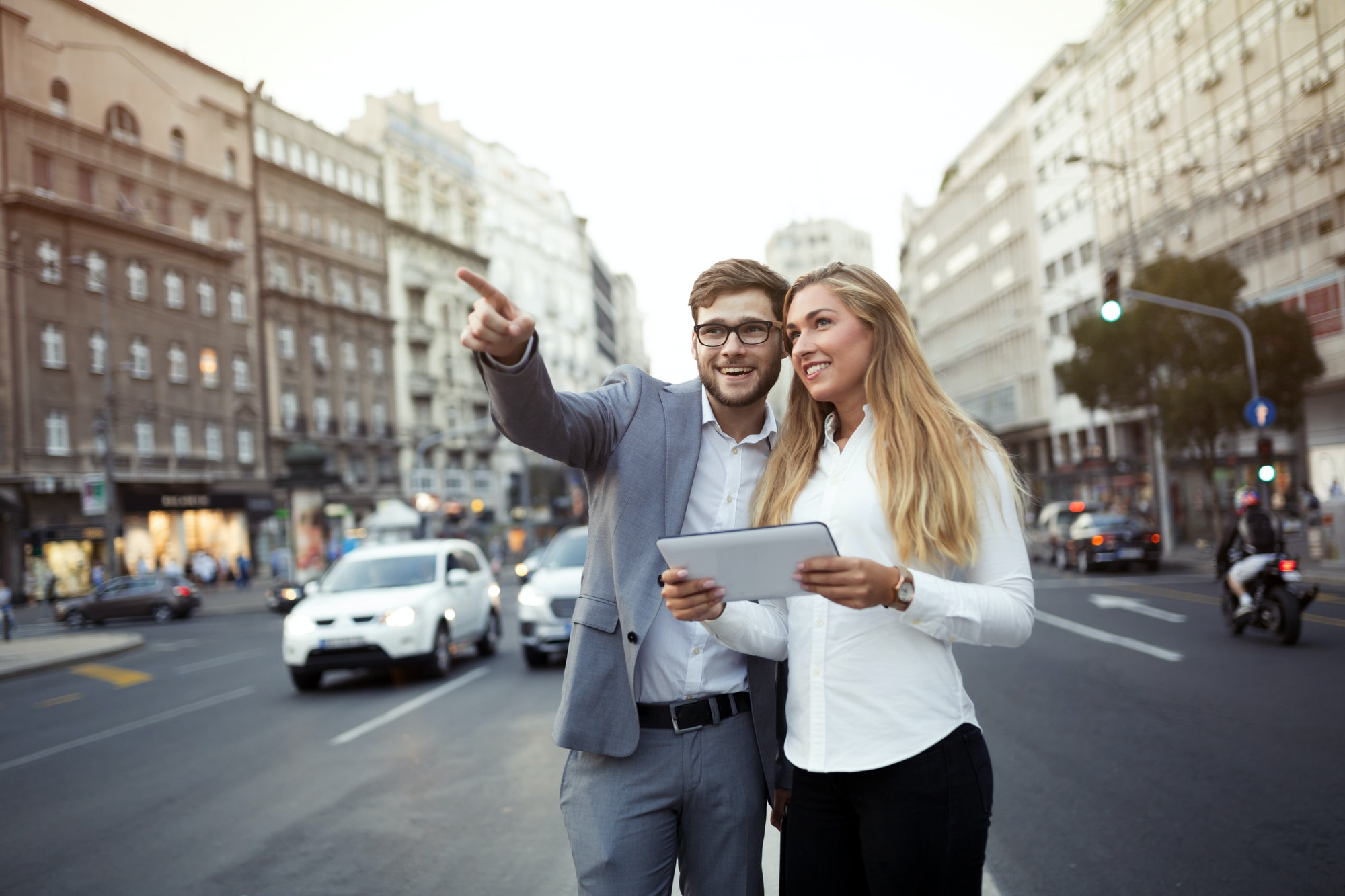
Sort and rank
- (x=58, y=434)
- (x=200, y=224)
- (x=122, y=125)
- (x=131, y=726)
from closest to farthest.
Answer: (x=131, y=726)
(x=122, y=125)
(x=58, y=434)
(x=200, y=224)

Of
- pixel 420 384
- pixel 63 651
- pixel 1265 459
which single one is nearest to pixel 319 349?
pixel 420 384

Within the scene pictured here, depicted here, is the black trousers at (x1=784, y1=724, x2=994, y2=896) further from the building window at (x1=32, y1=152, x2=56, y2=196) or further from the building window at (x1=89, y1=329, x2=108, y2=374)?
the building window at (x1=89, y1=329, x2=108, y2=374)

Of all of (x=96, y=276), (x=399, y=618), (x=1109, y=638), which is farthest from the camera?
(x=96, y=276)

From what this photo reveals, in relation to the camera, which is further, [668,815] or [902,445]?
[668,815]

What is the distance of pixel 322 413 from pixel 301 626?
4396 centimetres

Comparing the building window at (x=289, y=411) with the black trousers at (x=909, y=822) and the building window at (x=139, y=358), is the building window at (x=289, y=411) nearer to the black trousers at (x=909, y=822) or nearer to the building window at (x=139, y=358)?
the building window at (x=139, y=358)

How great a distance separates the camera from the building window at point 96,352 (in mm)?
37312

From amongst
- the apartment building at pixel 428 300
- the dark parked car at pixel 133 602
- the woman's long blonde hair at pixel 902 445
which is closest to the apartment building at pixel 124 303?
the dark parked car at pixel 133 602

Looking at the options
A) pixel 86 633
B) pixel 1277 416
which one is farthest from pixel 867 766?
pixel 1277 416

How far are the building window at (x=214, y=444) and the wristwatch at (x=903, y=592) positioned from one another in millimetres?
46092

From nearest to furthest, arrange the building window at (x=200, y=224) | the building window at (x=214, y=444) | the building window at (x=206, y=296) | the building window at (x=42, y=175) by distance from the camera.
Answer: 1. the building window at (x=42, y=175)
2. the building window at (x=200, y=224)
3. the building window at (x=214, y=444)
4. the building window at (x=206, y=296)

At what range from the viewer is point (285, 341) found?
51219mm

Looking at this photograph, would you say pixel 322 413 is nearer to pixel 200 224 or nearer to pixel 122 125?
pixel 200 224

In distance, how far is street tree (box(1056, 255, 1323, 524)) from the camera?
2756cm
